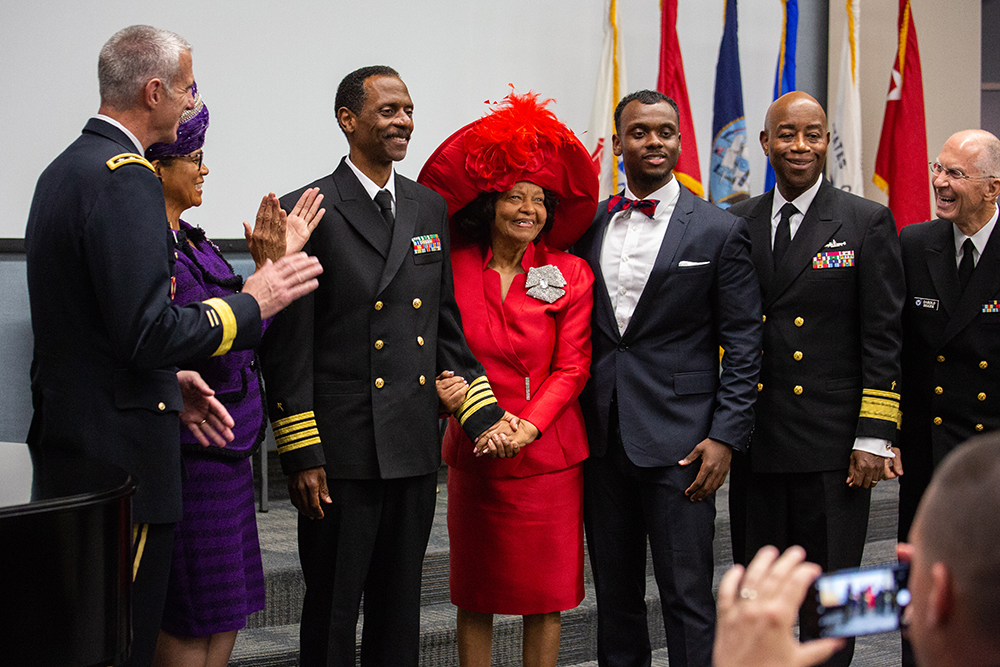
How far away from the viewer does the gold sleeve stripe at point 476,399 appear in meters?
2.53

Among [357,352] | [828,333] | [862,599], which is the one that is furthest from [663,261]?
[862,599]

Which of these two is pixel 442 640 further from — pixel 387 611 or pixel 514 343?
pixel 514 343

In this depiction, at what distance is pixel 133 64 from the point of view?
193cm

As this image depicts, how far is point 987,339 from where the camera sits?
276 centimetres

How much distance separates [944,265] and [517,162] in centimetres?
121

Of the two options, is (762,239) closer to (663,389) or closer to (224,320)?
(663,389)

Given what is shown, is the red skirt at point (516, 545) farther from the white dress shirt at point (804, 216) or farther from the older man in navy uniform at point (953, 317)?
the older man in navy uniform at point (953, 317)

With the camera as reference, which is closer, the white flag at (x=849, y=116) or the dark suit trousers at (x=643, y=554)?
the dark suit trousers at (x=643, y=554)

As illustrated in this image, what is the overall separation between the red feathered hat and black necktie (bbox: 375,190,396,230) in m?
0.30

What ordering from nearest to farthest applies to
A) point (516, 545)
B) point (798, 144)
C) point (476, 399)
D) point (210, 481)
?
point (210, 481), point (476, 399), point (516, 545), point (798, 144)

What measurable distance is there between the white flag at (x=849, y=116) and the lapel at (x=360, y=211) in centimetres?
392

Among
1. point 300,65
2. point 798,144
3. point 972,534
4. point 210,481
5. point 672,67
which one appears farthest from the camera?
point 672,67

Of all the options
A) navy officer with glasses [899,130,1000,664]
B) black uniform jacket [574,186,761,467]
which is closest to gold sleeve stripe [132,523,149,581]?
black uniform jacket [574,186,761,467]

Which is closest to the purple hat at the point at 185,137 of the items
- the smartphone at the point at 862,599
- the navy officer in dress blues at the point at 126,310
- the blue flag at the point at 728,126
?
the navy officer in dress blues at the point at 126,310
